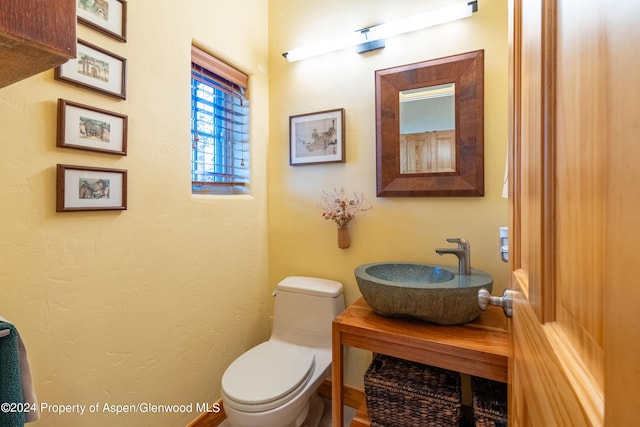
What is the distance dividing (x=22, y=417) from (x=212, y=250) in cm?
91

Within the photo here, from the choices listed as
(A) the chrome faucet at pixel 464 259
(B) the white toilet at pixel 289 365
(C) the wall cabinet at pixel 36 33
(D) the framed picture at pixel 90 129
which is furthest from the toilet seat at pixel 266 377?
(C) the wall cabinet at pixel 36 33

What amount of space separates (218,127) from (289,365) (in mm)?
1382

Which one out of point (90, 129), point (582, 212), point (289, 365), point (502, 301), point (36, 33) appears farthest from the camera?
point (289, 365)

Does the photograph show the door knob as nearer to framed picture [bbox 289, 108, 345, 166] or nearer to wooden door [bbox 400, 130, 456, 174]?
wooden door [bbox 400, 130, 456, 174]

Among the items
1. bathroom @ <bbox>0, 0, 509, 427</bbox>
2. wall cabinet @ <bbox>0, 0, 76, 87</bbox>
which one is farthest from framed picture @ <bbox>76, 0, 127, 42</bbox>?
wall cabinet @ <bbox>0, 0, 76, 87</bbox>

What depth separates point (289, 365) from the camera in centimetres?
140

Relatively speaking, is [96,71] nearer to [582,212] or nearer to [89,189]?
[89,189]

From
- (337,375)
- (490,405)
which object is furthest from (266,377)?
(490,405)

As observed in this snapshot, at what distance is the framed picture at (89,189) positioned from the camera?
1.00m

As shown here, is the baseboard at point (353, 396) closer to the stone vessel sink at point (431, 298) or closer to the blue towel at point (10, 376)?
the stone vessel sink at point (431, 298)

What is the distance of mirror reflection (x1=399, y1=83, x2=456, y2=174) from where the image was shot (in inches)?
57.7

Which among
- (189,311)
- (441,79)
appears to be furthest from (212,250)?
(441,79)

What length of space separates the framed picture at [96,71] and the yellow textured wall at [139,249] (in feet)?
0.09

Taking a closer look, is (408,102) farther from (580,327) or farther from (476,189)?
(580,327)
